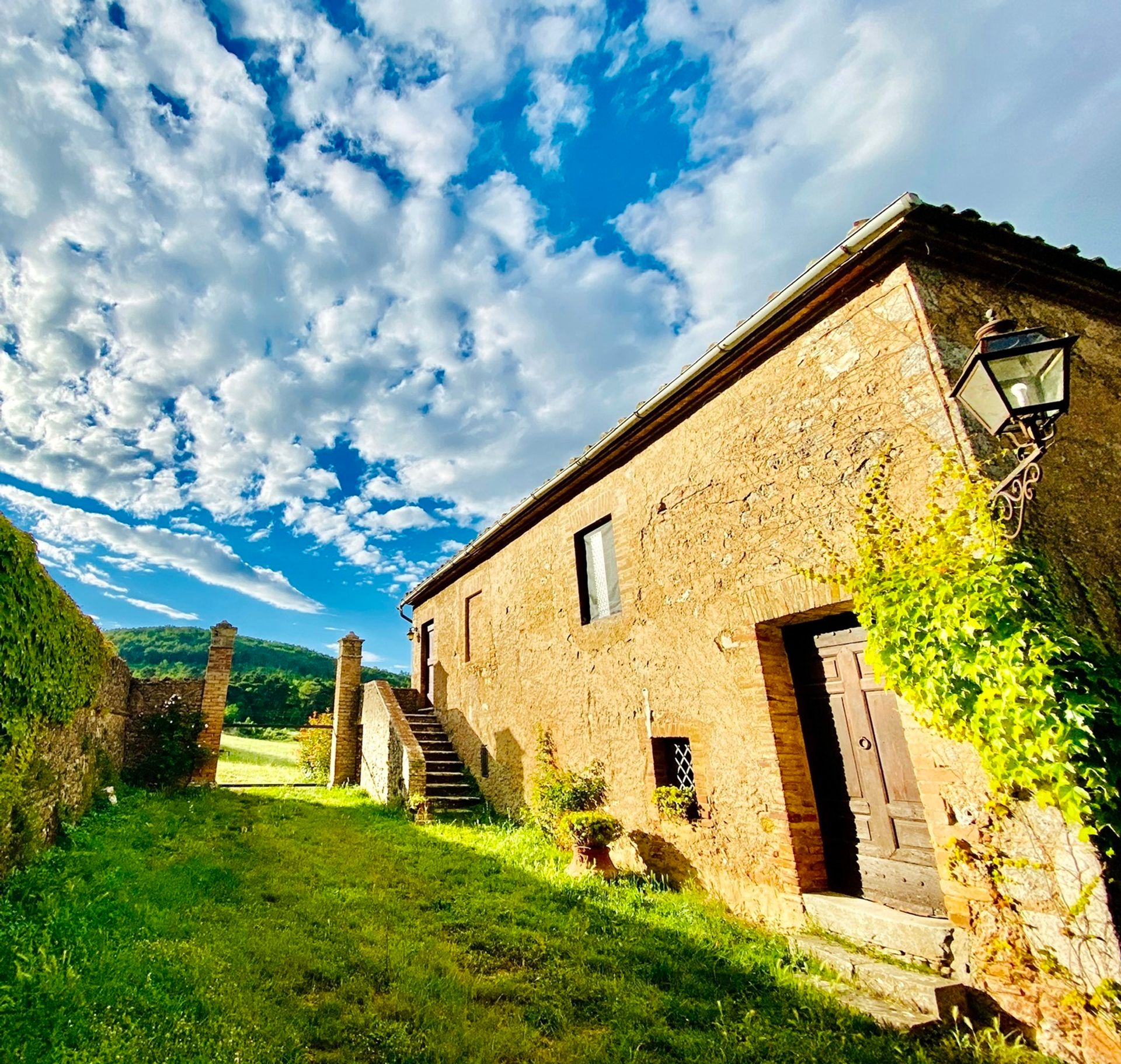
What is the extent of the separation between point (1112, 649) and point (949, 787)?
129cm

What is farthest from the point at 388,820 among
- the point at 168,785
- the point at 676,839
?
the point at 676,839

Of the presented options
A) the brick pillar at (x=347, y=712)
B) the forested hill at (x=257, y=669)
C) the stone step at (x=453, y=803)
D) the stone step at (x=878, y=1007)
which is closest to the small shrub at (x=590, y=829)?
the stone step at (x=878, y=1007)

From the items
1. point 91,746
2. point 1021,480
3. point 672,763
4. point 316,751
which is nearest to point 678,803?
point 672,763

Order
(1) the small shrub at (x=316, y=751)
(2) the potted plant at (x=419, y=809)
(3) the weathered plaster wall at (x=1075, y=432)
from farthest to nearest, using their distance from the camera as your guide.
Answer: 1. (1) the small shrub at (x=316, y=751)
2. (2) the potted plant at (x=419, y=809)
3. (3) the weathered plaster wall at (x=1075, y=432)

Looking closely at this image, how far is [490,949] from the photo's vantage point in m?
4.46

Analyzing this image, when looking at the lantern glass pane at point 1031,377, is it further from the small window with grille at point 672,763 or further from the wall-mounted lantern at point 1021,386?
the small window with grille at point 672,763

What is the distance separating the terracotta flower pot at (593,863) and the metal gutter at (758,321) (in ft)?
15.2

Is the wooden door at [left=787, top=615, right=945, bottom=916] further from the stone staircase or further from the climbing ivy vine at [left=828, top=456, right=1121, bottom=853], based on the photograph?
the stone staircase

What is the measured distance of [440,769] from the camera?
35.0 feet

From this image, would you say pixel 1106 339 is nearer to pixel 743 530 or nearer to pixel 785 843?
pixel 743 530

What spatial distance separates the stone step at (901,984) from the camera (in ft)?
10.9

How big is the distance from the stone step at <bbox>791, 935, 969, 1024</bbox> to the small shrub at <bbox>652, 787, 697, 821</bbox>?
5.82ft

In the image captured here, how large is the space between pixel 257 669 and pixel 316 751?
19710mm

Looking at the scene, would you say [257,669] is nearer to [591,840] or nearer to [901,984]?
[591,840]
